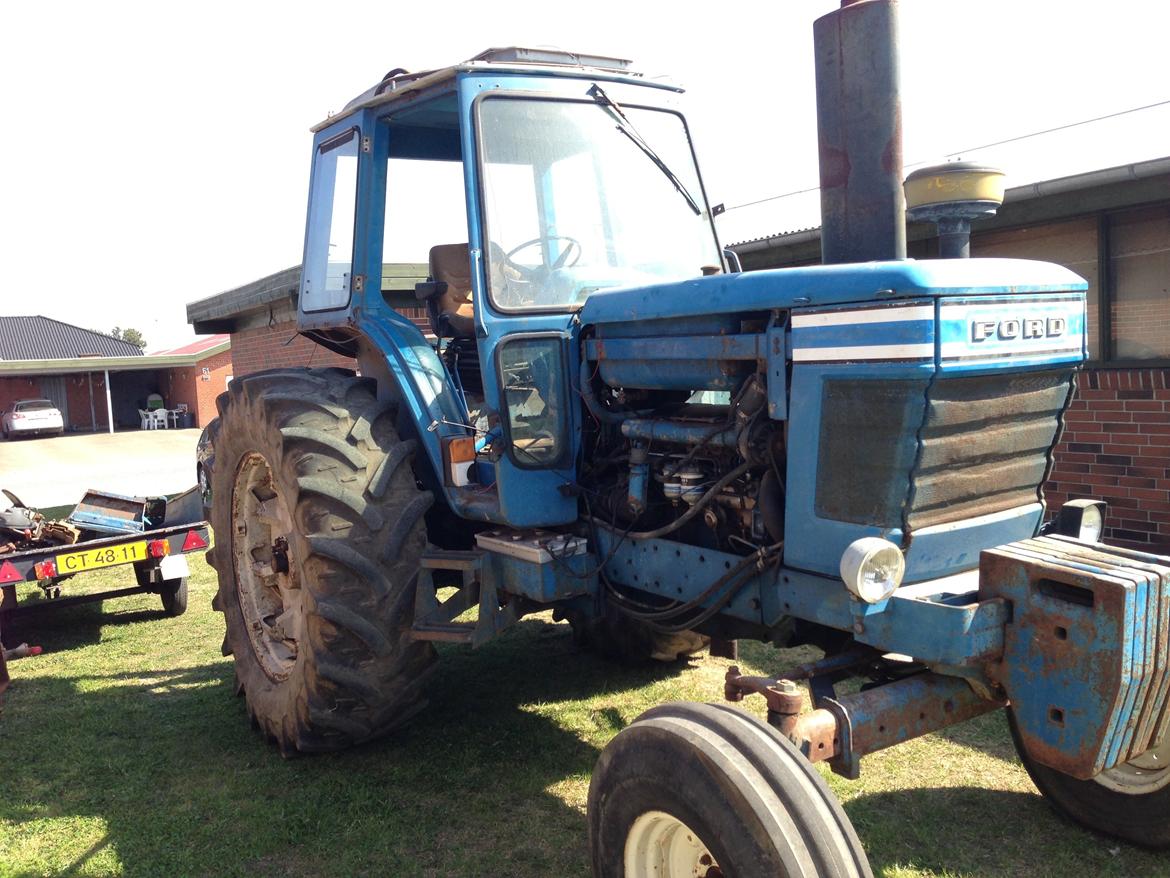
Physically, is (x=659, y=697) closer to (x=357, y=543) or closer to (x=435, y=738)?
(x=435, y=738)

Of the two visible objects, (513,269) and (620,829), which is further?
(513,269)

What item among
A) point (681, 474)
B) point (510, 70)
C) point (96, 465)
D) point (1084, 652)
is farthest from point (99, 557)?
point (96, 465)

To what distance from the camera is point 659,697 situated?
489 centimetres

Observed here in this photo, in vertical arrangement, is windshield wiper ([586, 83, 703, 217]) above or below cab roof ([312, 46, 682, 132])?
below

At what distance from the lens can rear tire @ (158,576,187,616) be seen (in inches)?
272

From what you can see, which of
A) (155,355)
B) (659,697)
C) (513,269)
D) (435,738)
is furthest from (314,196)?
(155,355)

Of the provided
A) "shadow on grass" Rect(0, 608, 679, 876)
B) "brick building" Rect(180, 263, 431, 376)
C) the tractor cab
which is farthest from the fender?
"brick building" Rect(180, 263, 431, 376)

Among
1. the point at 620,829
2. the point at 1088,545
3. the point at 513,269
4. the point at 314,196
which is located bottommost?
the point at 620,829

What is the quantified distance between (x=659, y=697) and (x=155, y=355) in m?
36.3

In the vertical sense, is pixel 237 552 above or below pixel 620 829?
above

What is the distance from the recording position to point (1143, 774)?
3.29 meters

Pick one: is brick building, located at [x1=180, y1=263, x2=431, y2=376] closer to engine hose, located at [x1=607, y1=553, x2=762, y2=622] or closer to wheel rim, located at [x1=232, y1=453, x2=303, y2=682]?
wheel rim, located at [x1=232, y1=453, x2=303, y2=682]

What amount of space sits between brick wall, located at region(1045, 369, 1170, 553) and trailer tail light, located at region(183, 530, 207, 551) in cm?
556

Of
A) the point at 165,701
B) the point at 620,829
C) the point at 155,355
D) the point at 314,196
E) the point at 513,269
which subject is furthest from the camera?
the point at 155,355
